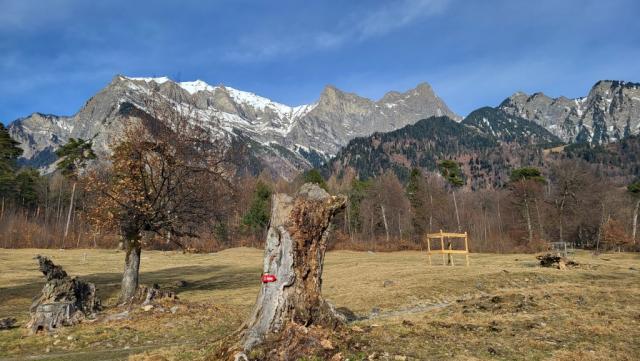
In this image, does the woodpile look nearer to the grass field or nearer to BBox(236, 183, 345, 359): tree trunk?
the grass field

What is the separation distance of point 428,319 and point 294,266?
688 cm

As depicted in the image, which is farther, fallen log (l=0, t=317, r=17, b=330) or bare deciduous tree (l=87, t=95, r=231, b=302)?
bare deciduous tree (l=87, t=95, r=231, b=302)

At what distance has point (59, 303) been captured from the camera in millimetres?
18047

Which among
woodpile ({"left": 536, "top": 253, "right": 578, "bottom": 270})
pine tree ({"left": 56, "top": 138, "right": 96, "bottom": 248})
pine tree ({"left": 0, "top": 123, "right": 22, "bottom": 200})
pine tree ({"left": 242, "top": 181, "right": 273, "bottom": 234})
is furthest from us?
pine tree ({"left": 242, "top": 181, "right": 273, "bottom": 234})

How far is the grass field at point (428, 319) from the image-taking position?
11992 millimetres

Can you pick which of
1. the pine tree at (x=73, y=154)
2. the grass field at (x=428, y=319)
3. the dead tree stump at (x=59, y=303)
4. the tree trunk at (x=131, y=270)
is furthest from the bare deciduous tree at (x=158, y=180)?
the pine tree at (x=73, y=154)

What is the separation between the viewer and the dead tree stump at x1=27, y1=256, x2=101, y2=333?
17.5m

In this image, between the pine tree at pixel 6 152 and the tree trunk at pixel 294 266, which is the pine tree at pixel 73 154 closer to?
the pine tree at pixel 6 152

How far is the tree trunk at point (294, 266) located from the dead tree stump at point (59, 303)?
10.8 meters

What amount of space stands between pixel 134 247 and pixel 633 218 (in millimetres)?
93555

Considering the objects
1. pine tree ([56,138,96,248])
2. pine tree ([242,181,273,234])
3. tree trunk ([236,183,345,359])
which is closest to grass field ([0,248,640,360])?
tree trunk ([236,183,345,359])

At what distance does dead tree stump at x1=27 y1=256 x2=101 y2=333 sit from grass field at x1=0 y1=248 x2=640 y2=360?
629 millimetres

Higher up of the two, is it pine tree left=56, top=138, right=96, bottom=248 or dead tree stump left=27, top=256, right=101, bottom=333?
pine tree left=56, top=138, right=96, bottom=248

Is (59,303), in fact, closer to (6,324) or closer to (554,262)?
(6,324)
